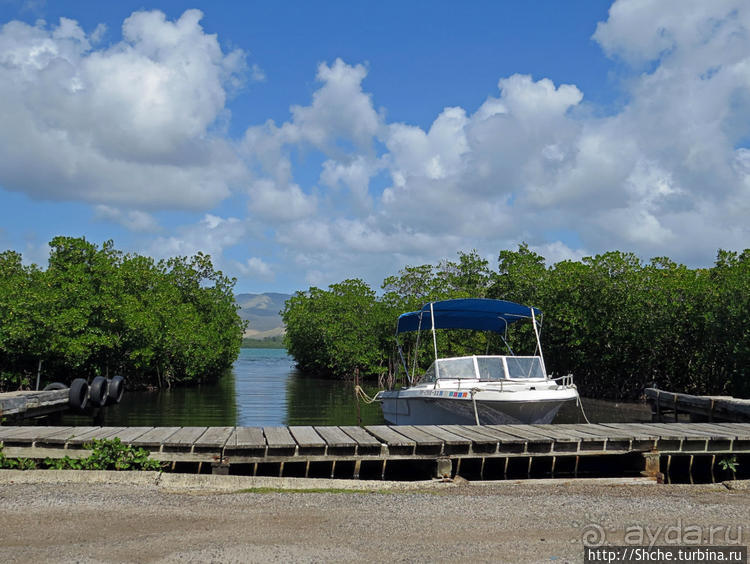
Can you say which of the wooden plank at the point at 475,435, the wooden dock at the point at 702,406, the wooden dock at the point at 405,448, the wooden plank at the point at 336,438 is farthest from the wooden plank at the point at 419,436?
the wooden dock at the point at 702,406

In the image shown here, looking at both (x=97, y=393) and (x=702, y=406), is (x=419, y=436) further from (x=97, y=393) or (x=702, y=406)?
(x=97, y=393)

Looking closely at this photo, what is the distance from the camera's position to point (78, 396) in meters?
18.3

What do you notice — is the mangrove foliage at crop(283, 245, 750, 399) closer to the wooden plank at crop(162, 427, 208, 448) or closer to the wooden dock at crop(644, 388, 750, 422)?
the wooden dock at crop(644, 388, 750, 422)

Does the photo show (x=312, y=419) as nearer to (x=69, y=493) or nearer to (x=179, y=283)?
(x=69, y=493)

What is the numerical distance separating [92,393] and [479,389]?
1173 cm

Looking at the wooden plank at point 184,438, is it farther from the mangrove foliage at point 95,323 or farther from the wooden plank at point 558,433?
the mangrove foliage at point 95,323

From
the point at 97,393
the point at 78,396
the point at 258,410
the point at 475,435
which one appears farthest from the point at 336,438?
the point at 258,410

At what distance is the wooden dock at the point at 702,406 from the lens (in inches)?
615

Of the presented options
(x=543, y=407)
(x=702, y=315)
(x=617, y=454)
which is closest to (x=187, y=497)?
(x=617, y=454)

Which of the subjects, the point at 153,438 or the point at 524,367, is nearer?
the point at 153,438

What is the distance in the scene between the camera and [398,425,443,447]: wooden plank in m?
9.95

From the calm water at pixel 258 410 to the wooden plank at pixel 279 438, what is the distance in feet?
21.6

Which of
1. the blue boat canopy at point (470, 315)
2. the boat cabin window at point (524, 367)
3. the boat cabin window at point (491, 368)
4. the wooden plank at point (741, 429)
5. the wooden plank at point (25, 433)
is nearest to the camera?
the wooden plank at point (25, 433)

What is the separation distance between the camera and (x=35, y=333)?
26219 mm
